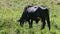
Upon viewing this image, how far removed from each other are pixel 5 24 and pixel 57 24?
343 cm

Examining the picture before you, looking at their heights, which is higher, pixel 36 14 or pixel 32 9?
pixel 32 9

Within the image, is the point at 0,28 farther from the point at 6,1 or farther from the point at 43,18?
the point at 6,1

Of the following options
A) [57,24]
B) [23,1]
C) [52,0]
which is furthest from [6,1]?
[57,24]

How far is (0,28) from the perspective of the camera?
13086mm

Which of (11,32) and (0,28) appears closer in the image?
(11,32)

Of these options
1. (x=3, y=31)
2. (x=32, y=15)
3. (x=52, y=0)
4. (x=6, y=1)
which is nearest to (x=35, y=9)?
(x=32, y=15)

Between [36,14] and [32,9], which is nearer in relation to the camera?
[36,14]

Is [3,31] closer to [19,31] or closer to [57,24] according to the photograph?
[19,31]

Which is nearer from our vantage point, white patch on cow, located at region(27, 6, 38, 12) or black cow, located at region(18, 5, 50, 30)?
black cow, located at region(18, 5, 50, 30)

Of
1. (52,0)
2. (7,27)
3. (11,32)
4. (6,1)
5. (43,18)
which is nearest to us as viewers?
(11,32)

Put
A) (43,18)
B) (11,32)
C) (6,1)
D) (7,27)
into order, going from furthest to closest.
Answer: (6,1) < (43,18) < (7,27) < (11,32)

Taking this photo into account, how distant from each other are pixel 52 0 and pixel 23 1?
3.95 meters

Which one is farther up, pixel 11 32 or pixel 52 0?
pixel 11 32

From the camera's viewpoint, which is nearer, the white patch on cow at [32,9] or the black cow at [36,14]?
the black cow at [36,14]
